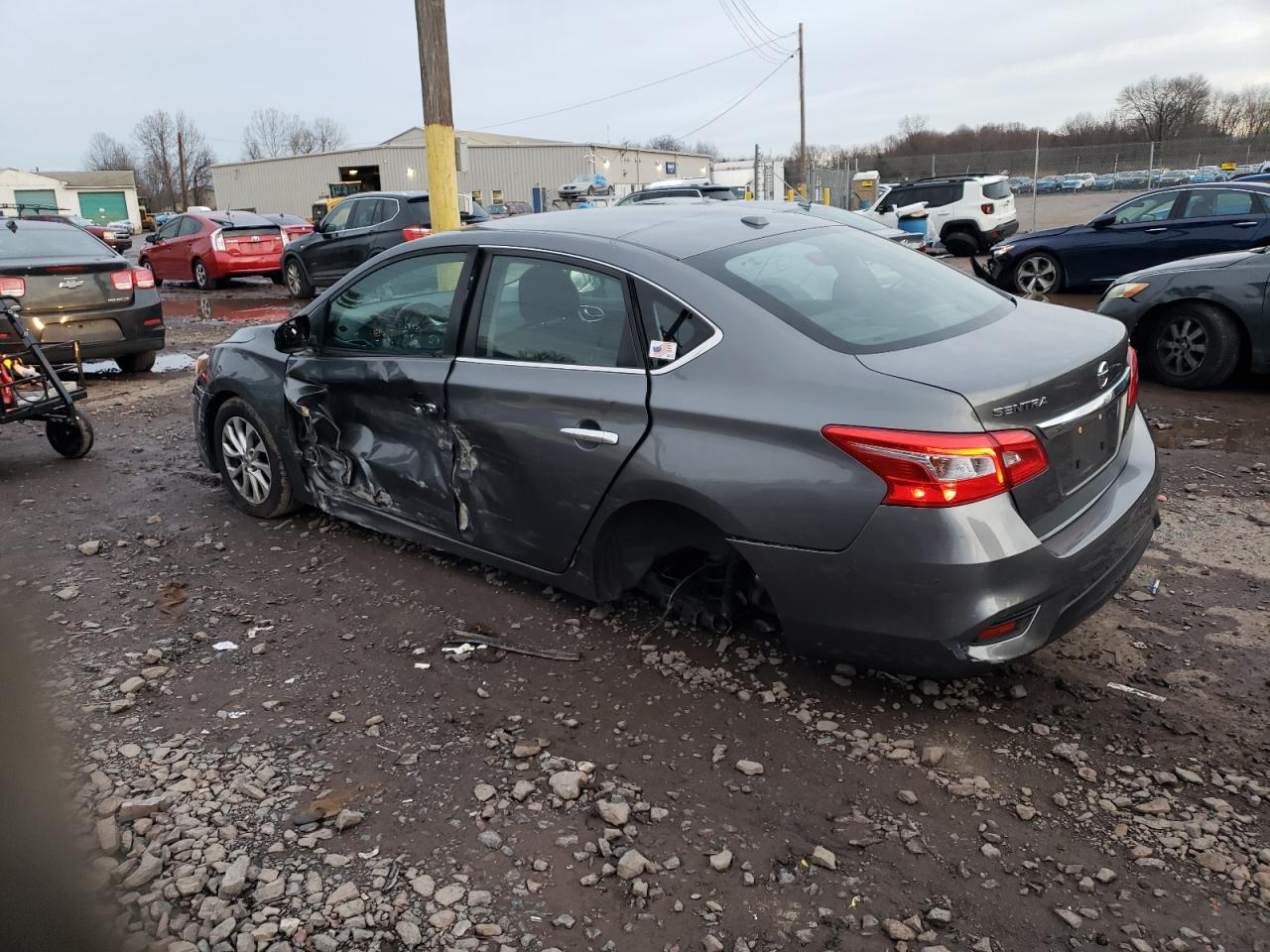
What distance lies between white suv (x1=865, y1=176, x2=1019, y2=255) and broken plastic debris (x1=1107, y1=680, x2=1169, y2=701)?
19.5 m

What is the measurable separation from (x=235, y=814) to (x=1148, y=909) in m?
2.54

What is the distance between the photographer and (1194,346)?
7.52 metres

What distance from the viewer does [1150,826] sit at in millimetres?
2670

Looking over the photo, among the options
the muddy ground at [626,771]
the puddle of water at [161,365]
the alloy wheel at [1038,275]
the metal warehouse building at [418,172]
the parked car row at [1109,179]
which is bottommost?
the muddy ground at [626,771]

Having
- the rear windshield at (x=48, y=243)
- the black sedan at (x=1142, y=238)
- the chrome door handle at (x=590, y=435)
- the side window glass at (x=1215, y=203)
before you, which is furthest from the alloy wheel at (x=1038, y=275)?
the rear windshield at (x=48, y=243)

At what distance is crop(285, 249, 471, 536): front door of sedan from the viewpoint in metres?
4.11

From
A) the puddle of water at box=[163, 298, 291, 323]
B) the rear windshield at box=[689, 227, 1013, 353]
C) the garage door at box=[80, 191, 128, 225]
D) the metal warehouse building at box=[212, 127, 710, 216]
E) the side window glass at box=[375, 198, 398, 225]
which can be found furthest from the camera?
the garage door at box=[80, 191, 128, 225]

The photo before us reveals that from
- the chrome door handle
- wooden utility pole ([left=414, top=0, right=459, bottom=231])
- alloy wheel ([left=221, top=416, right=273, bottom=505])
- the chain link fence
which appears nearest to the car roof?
the chrome door handle

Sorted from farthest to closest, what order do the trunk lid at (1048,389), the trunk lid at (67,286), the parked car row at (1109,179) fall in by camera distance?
the parked car row at (1109,179) → the trunk lid at (67,286) → the trunk lid at (1048,389)

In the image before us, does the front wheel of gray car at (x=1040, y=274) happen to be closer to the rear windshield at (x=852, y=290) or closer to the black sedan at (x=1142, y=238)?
the black sedan at (x=1142, y=238)

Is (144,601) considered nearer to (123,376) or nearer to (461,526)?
(461,526)

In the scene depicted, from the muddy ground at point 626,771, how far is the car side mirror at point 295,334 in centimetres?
114

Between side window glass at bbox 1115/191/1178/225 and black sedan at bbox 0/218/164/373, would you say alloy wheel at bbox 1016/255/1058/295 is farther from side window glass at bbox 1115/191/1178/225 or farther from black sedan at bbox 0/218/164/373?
black sedan at bbox 0/218/164/373

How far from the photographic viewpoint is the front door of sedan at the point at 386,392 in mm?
4109
